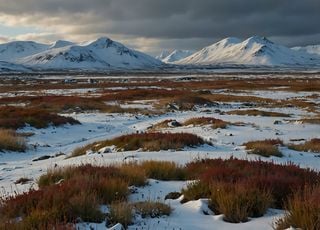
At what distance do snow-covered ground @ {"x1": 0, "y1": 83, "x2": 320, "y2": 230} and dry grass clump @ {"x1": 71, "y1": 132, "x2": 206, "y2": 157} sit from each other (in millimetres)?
464

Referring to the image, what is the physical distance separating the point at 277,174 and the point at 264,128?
15866 millimetres

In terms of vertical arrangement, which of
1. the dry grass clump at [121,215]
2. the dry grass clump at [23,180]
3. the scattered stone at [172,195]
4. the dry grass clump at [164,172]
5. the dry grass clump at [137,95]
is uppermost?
the dry grass clump at [121,215]

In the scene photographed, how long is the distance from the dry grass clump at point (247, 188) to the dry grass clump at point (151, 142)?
633 centimetres

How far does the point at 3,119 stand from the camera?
26.2m

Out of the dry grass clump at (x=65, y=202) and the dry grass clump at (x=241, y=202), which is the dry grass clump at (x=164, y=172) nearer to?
the dry grass clump at (x=65, y=202)

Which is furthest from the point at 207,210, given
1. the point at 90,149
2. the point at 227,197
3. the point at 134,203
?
the point at 90,149

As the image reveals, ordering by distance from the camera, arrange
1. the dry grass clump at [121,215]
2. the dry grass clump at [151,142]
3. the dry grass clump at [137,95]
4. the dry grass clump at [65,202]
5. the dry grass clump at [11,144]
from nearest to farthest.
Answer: the dry grass clump at [65,202]
the dry grass clump at [121,215]
the dry grass clump at [151,142]
the dry grass clump at [11,144]
the dry grass clump at [137,95]

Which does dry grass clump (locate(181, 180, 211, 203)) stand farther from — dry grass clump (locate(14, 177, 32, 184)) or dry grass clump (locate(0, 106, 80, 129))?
dry grass clump (locate(0, 106, 80, 129))

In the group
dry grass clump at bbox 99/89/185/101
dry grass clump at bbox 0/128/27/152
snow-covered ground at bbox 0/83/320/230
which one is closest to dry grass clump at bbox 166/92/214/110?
snow-covered ground at bbox 0/83/320/230

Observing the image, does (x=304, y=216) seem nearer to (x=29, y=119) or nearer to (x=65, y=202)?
(x=65, y=202)

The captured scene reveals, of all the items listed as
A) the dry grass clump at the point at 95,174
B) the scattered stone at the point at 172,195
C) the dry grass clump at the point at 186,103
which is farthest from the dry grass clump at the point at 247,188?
the dry grass clump at the point at 186,103

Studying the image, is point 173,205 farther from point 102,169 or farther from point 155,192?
point 102,169

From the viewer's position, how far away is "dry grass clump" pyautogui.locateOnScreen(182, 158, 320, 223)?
22.4ft

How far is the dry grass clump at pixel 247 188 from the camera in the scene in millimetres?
6816
